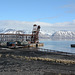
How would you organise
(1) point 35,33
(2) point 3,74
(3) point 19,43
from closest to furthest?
(2) point 3,74 < (3) point 19,43 < (1) point 35,33

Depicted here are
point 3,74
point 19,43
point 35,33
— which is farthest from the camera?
point 35,33

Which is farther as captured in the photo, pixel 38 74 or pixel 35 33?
pixel 35 33

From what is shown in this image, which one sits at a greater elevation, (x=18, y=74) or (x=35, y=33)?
(x=35, y=33)

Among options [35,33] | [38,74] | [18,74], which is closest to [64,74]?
[38,74]

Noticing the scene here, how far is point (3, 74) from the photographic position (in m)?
18.2

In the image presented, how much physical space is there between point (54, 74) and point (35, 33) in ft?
381

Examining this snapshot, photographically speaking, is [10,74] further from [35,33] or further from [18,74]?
[35,33]

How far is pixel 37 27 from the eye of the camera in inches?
5315

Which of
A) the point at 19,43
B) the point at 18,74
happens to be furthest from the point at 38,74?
the point at 19,43

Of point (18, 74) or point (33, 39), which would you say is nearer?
point (18, 74)

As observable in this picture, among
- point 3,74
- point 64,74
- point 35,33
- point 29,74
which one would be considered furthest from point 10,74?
point 35,33

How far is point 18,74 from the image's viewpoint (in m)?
18.5

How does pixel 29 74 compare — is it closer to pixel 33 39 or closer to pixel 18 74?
pixel 18 74

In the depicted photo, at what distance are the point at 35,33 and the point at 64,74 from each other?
11603cm
